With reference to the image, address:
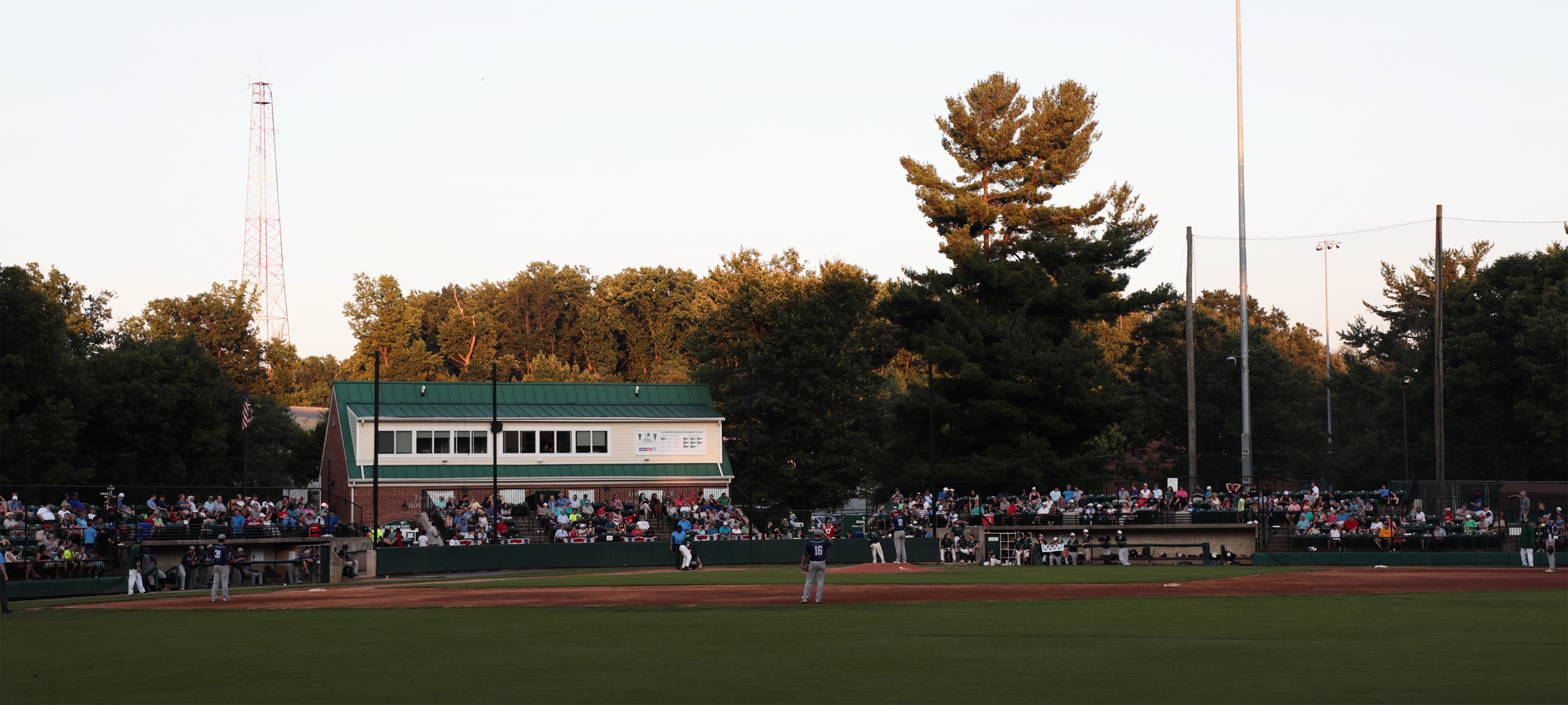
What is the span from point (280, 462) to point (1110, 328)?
66219mm

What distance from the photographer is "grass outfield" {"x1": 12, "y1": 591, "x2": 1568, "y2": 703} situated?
12.6 meters

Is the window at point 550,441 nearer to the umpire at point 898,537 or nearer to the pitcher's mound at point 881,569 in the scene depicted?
the umpire at point 898,537

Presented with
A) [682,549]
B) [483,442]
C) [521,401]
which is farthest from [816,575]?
[521,401]

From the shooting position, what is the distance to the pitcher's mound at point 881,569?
128 feet

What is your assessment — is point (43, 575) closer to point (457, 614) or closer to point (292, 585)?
point (292, 585)

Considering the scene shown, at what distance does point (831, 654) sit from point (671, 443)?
155 feet

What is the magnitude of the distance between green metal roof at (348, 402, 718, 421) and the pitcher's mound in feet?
70.5

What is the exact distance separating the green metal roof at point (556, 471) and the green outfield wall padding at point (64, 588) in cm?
2184

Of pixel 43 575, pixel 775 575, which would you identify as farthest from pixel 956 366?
pixel 43 575

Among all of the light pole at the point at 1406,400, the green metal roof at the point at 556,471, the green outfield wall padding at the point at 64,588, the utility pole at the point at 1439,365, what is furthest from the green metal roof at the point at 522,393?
the light pole at the point at 1406,400

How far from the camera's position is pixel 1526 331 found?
61750 millimetres

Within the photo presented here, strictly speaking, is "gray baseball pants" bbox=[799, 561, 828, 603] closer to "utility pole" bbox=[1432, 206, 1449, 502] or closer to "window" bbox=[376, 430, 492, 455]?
"utility pole" bbox=[1432, 206, 1449, 502]

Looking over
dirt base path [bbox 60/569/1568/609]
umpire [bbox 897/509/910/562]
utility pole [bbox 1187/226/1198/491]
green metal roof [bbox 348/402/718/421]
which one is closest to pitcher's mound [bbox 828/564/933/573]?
umpire [bbox 897/509/910/562]

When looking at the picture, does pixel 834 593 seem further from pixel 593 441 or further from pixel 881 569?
pixel 593 441
